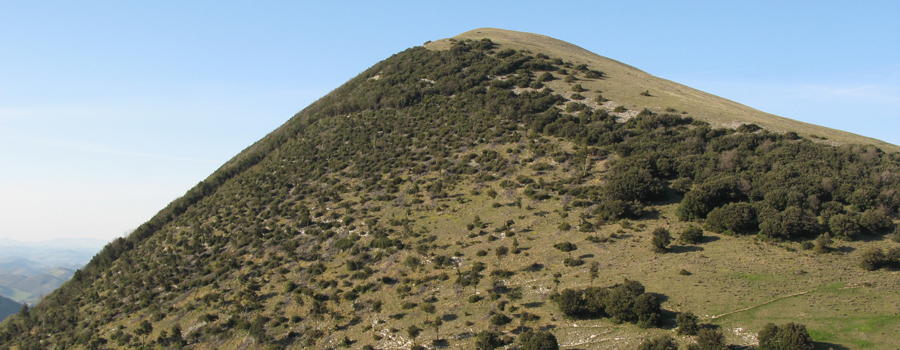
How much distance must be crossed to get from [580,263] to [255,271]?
30.8 meters

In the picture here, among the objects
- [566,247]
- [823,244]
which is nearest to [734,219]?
[823,244]

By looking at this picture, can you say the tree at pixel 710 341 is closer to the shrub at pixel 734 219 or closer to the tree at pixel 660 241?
the tree at pixel 660 241

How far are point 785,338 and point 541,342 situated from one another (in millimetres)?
11470

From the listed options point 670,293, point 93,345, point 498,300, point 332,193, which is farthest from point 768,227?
point 93,345

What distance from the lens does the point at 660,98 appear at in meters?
63.8

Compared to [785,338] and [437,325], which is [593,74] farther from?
[785,338]

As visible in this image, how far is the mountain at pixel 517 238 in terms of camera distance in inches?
1096

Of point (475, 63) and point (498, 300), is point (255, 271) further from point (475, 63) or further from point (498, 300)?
point (475, 63)

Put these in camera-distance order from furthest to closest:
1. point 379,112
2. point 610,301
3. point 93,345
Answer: point 379,112 < point 93,345 < point 610,301

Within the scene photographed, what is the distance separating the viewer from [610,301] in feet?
90.0

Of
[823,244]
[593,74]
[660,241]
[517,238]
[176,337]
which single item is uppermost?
[593,74]

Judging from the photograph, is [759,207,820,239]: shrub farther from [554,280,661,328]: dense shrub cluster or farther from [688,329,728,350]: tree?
[688,329,728,350]: tree

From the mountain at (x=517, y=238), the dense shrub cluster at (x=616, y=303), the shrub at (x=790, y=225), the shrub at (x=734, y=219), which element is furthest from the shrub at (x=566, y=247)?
the shrub at (x=790, y=225)

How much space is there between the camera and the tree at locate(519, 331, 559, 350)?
25141 mm
